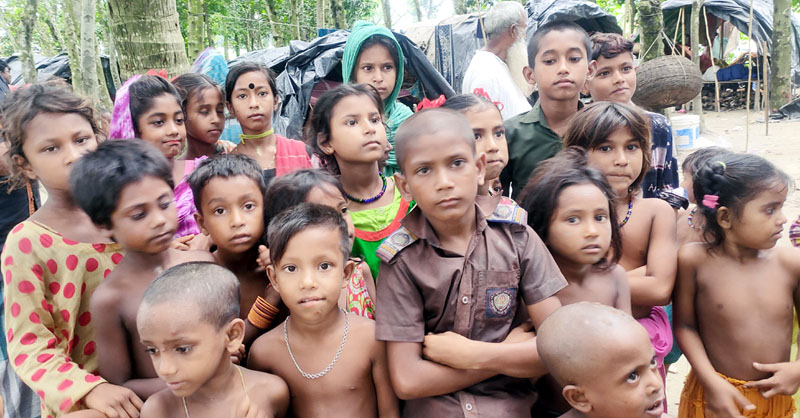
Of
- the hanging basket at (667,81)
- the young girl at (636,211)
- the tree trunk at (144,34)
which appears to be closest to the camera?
the young girl at (636,211)

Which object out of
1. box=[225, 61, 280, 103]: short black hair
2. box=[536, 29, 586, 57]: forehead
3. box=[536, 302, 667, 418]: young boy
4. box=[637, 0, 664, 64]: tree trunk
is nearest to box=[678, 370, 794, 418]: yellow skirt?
box=[536, 302, 667, 418]: young boy

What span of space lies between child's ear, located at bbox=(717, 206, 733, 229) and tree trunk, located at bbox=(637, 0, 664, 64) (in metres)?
5.48

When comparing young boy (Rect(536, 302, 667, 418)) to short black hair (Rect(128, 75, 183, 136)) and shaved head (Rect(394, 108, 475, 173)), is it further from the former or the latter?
short black hair (Rect(128, 75, 183, 136))

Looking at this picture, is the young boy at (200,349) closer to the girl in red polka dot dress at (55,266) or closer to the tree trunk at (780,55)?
the girl in red polka dot dress at (55,266)

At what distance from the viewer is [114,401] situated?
1.68 m

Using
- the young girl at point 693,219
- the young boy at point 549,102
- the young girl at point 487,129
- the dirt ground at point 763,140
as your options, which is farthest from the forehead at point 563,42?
the dirt ground at point 763,140

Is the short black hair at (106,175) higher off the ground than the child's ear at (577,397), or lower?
higher

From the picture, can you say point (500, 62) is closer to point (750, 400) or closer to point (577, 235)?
point (577, 235)

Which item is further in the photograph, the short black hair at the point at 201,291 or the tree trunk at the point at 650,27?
the tree trunk at the point at 650,27

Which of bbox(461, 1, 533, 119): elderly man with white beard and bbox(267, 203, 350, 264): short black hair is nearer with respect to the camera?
bbox(267, 203, 350, 264): short black hair

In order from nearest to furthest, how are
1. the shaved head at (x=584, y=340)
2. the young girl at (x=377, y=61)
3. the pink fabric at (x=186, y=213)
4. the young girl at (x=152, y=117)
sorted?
1. the shaved head at (x=584, y=340)
2. the pink fabric at (x=186, y=213)
3. the young girl at (x=152, y=117)
4. the young girl at (x=377, y=61)

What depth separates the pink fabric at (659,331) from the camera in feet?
7.35

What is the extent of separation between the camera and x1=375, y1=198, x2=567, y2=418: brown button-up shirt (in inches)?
67.1

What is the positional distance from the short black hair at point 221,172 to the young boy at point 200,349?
Answer: 0.49 metres
